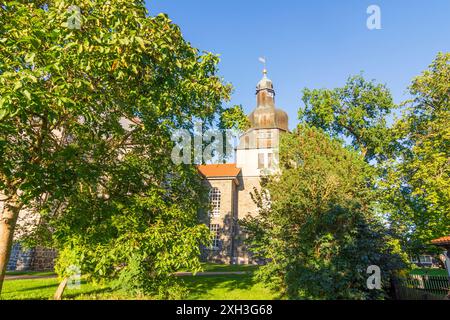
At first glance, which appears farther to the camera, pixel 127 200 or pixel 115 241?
pixel 127 200

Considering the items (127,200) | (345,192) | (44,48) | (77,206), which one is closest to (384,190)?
(345,192)

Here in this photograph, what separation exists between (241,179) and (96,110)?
99.4ft

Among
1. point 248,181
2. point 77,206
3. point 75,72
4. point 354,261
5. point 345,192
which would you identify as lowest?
point 354,261

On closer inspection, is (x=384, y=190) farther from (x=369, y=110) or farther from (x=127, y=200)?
(x=127, y=200)

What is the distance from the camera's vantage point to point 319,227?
31.5ft

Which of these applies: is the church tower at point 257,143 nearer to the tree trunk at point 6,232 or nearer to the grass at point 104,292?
the grass at point 104,292

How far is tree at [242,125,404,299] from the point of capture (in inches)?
348

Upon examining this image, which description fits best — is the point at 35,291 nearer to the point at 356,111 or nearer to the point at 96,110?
the point at 96,110

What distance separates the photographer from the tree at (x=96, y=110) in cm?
498

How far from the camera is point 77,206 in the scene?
321 inches

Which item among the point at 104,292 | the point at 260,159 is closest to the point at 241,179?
the point at 260,159

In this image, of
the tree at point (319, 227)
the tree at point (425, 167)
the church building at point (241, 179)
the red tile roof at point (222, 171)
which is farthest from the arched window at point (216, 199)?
the tree at point (319, 227)
